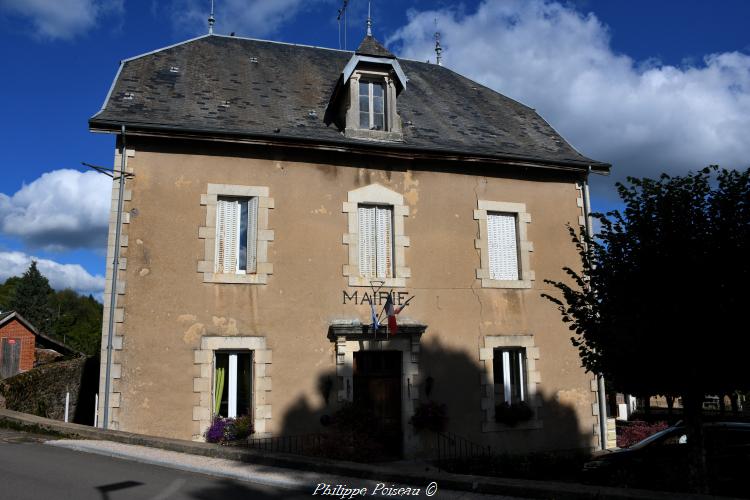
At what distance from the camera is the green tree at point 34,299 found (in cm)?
6775

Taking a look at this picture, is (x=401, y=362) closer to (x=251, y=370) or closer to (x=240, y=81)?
(x=251, y=370)

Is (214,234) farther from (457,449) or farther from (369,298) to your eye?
(457,449)

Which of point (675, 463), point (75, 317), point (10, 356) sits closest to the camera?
point (675, 463)

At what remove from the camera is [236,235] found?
1110 centimetres

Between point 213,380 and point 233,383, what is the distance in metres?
0.35

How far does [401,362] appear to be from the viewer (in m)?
11.5

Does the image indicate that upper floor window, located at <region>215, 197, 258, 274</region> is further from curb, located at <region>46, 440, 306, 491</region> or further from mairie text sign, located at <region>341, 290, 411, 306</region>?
curb, located at <region>46, 440, 306, 491</region>

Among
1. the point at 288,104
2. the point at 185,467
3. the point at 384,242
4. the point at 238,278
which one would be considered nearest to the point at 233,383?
the point at 238,278

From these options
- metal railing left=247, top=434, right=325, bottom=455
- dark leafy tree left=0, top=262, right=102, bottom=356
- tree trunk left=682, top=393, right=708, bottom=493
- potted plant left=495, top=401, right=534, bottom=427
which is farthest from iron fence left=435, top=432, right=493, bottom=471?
dark leafy tree left=0, top=262, right=102, bottom=356

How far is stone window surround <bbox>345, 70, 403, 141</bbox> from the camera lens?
12000 mm

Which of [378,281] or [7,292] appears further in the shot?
[7,292]

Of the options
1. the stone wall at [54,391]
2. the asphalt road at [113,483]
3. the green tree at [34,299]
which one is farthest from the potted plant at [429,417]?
the green tree at [34,299]

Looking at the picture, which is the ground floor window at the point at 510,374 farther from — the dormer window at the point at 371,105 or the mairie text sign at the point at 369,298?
the dormer window at the point at 371,105

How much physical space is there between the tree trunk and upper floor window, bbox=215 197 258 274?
7.11m
